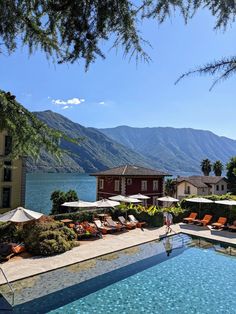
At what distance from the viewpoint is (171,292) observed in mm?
12188

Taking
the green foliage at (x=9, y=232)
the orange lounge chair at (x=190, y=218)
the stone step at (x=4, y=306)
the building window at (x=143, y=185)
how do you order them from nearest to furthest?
the stone step at (x=4, y=306) < the green foliage at (x=9, y=232) < the orange lounge chair at (x=190, y=218) < the building window at (x=143, y=185)

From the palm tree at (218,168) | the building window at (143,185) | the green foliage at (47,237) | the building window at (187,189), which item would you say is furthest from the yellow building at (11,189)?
the palm tree at (218,168)

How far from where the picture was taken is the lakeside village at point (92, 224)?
15.3 metres

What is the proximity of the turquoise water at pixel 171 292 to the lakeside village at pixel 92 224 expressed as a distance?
9.14 ft

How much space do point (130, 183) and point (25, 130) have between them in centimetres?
3578

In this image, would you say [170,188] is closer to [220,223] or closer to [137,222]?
[220,223]

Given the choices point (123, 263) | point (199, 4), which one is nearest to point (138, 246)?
point (123, 263)

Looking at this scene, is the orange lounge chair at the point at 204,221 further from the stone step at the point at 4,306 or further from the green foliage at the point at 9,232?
the stone step at the point at 4,306

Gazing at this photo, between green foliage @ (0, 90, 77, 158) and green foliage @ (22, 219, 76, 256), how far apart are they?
13.2 meters

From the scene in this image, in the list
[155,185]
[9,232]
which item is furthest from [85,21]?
[155,185]

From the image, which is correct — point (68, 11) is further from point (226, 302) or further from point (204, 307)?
point (226, 302)

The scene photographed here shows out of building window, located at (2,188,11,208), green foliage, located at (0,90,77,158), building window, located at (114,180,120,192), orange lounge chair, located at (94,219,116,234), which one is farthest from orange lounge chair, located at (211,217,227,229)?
building window, located at (2,188,11,208)

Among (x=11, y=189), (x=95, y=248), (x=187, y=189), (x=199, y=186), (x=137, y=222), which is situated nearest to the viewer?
(x=95, y=248)

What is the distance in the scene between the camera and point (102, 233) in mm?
21500
